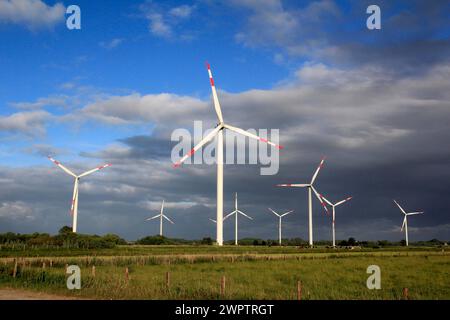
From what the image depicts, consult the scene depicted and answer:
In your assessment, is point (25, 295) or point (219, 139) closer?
point (25, 295)

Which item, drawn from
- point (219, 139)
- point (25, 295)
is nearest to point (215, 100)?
point (219, 139)

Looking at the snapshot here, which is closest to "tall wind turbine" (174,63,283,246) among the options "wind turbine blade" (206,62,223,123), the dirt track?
"wind turbine blade" (206,62,223,123)

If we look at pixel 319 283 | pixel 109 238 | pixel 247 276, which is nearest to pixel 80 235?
pixel 109 238

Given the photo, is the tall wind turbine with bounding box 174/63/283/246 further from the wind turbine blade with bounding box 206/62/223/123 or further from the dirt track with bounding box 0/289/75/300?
the dirt track with bounding box 0/289/75/300

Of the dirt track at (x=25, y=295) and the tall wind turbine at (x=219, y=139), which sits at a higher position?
the tall wind turbine at (x=219, y=139)

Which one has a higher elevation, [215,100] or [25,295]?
[215,100]

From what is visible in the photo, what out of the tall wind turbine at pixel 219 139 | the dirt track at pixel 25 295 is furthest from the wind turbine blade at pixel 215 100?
the dirt track at pixel 25 295

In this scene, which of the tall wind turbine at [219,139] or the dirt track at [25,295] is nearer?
the dirt track at [25,295]

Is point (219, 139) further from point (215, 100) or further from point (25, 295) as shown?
point (25, 295)

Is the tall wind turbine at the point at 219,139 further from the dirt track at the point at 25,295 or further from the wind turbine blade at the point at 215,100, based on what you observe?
the dirt track at the point at 25,295

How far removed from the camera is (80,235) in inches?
5039
